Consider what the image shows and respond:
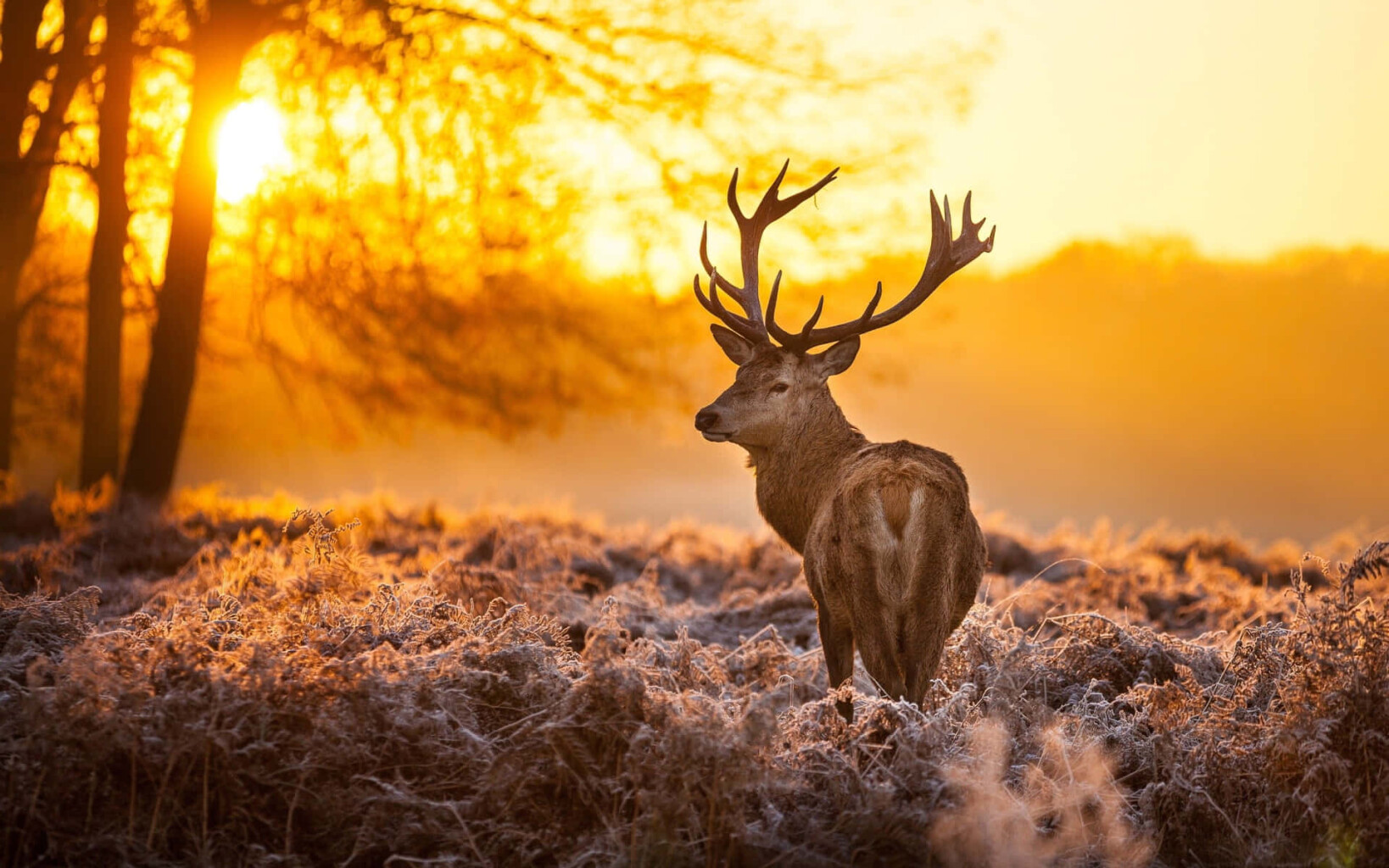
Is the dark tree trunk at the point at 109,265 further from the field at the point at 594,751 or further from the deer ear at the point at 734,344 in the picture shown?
the field at the point at 594,751

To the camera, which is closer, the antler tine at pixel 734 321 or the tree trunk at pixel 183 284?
the antler tine at pixel 734 321

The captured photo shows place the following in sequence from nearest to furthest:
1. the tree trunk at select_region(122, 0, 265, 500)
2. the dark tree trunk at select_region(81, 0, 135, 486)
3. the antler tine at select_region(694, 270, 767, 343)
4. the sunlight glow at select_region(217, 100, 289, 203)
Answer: the antler tine at select_region(694, 270, 767, 343)
the dark tree trunk at select_region(81, 0, 135, 486)
the tree trunk at select_region(122, 0, 265, 500)
the sunlight glow at select_region(217, 100, 289, 203)

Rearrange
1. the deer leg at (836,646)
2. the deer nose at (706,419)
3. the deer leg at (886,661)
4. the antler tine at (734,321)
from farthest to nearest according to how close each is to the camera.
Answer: the antler tine at (734,321)
the deer nose at (706,419)
the deer leg at (836,646)
the deer leg at (886,661)

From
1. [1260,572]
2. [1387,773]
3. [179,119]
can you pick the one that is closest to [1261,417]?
[1260,572]

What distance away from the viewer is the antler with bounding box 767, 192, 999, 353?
6.88m

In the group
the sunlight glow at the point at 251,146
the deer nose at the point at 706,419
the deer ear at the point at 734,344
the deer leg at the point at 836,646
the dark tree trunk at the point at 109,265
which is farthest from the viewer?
the sunlight glow at the point at 251,146

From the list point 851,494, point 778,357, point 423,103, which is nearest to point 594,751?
point 851,494

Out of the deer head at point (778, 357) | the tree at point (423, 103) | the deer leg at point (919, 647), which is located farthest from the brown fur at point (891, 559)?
the tree at point (423, 103)

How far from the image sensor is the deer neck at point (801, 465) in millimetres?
6660

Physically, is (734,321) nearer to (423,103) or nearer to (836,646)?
(836,646)

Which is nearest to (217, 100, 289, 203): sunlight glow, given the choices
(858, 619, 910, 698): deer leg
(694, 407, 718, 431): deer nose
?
(694, 407, 718, 431): deer nose

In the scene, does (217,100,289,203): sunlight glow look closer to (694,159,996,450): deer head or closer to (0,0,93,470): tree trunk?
(0,0,93,470): tree trunk

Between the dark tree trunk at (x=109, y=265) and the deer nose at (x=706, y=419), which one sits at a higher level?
the dark tree trunk at (x=109, y=265)

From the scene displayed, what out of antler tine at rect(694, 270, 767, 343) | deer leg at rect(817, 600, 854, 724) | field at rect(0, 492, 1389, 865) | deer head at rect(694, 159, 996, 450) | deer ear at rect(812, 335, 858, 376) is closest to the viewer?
field at rect(0, 492, 1389, 865)
